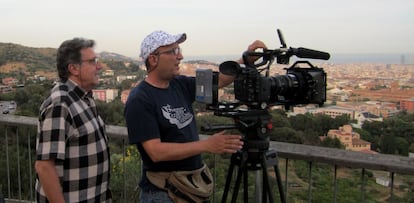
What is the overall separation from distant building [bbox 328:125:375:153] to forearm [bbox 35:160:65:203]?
1425 mm

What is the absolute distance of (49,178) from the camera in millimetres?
1733

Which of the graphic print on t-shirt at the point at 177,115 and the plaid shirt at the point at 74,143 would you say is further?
the graphic print on t-shirt at the point at 177,115

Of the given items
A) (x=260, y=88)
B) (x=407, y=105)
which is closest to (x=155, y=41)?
(x=260, y=88)

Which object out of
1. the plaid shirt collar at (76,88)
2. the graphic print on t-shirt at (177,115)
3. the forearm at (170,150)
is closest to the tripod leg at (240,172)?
the forearm at (170,150)

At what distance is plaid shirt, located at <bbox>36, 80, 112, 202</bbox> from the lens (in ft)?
5.64

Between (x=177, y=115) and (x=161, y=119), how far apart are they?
0.31 ft

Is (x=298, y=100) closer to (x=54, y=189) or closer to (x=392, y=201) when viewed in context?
(x=392, y=201)

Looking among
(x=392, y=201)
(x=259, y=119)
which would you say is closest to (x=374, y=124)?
(x=392, y=201)

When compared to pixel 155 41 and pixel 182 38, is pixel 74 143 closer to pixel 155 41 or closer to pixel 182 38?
pixel 155 41

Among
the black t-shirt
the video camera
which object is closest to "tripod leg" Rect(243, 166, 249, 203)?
the black t-shirt

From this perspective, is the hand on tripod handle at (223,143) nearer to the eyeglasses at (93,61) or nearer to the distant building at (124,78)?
the eyeglasses at (93,61)

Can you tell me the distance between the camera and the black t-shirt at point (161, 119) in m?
1.82

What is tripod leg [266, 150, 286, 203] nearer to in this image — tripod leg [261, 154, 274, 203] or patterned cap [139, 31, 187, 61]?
tripod leg [261, 154, 274, 203]

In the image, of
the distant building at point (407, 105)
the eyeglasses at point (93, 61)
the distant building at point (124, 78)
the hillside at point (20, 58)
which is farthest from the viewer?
the hillside at point (20, 58)
